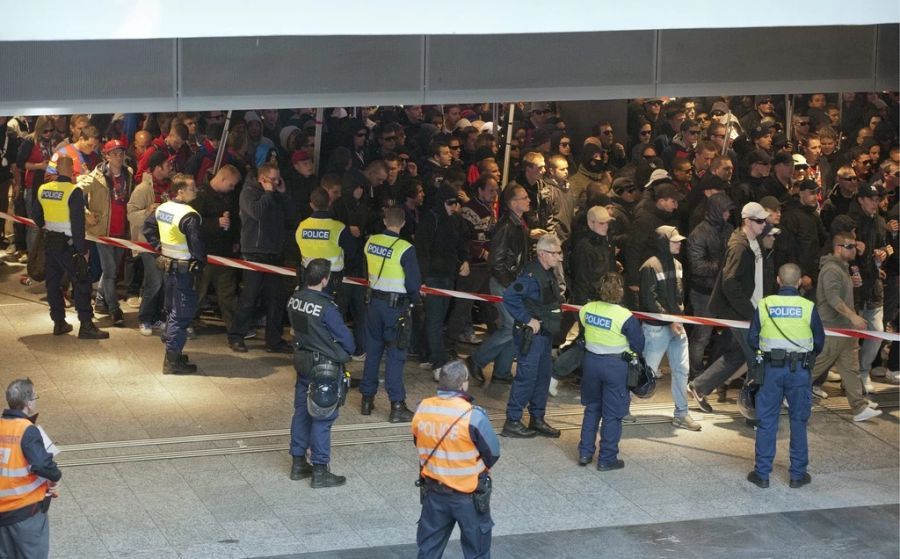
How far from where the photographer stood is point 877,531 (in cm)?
967

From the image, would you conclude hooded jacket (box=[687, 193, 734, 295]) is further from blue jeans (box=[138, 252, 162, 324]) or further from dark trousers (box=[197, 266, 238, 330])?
blue jeans (box=[138, 252, 162, 324])

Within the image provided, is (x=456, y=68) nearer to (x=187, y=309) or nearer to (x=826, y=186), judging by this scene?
(x=187, y=309)

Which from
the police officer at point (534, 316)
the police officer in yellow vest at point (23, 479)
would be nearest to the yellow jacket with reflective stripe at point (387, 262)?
the police officer at point (534, 316)

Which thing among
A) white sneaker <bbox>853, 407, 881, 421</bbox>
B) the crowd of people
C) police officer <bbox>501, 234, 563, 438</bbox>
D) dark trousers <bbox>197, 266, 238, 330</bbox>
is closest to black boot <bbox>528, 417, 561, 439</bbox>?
the crowd of people

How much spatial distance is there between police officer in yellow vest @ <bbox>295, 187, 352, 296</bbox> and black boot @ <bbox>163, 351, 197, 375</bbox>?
153 centimetres

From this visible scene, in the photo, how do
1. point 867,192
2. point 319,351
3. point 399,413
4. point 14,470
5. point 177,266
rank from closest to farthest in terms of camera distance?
1. point 14,470
2. point 319,351
3. point 399,413
4. point 177,266
5. point 867,192

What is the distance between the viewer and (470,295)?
12875 millimetres

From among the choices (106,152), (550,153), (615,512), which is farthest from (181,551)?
(550,153)

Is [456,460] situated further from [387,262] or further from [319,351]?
[387,262]

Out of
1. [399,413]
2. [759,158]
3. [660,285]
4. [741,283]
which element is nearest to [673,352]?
[660,285]

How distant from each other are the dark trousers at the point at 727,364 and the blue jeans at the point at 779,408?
45.4 inches

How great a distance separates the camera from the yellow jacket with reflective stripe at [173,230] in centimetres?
1221

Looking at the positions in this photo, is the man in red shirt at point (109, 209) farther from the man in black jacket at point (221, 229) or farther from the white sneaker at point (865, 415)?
the white sneaker at point (865, 415)

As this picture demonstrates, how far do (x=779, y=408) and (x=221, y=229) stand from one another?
19.6ft
